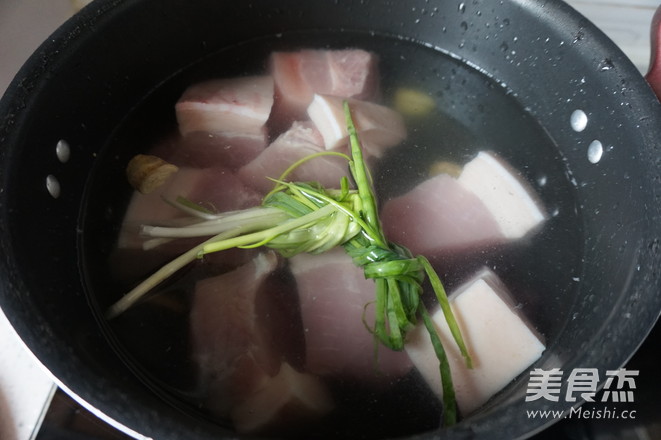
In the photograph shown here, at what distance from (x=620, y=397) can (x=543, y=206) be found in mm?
476

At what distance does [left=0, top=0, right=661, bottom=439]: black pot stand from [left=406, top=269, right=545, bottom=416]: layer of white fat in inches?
1.6

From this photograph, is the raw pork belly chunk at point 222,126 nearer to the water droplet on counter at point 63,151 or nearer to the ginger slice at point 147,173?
the ginger slice at point 147,173

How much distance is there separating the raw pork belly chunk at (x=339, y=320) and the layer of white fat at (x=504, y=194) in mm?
385

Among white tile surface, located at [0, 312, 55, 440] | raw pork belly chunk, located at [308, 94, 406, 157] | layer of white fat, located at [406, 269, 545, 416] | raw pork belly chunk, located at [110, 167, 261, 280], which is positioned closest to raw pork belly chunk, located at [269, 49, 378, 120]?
raw pork belly chunk, located at [308, 94, 406, 157]

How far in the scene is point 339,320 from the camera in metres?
1.15

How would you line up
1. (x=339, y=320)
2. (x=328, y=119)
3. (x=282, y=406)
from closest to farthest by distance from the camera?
(x=282, y=406) → (x=339, y=320) → (x=328, y=119)

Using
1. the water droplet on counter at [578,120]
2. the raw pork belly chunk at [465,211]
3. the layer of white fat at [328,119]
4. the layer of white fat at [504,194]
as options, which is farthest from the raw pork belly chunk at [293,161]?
the water droplet on counter at [578,120]

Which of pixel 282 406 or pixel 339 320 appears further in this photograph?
pixel 339 320

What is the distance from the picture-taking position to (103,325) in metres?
1.14

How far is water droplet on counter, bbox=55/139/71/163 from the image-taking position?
3.87 feet

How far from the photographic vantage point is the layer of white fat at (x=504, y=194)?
1314 millimetres

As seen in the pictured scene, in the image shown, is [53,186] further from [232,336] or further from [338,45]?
[338,45]

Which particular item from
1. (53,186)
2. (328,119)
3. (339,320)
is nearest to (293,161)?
Result: (328,119)

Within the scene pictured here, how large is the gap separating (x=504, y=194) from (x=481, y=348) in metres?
0.42
